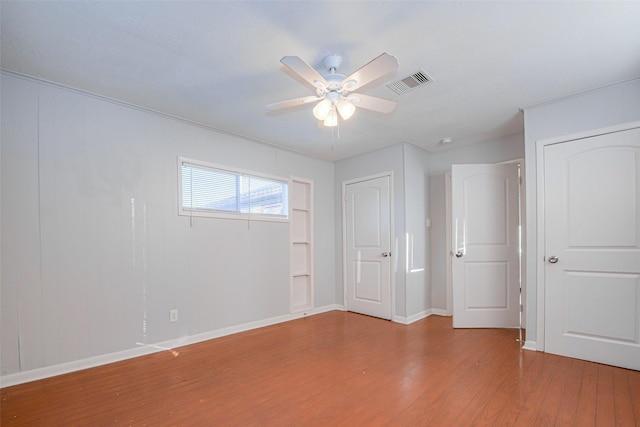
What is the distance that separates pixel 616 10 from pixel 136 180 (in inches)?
157

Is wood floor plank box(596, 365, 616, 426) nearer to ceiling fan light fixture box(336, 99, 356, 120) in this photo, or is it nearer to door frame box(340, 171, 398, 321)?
door frame box(340, 171, 398, 321)

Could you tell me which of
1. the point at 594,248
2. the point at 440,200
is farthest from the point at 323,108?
the point at 440,200

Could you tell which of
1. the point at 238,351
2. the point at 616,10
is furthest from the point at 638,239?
the point at 238,351

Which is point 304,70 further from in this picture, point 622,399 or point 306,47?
point 622,399

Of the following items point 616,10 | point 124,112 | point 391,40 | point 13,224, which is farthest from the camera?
point 124,112

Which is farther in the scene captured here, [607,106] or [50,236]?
[607,106]

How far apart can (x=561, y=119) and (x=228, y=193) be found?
3718 millimetres

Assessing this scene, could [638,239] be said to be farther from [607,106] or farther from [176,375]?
[176,375]

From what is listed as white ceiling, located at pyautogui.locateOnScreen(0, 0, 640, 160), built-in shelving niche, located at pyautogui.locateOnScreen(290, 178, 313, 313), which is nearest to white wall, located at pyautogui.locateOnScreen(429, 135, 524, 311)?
white ceiling, located at pyautogui.locateOnScreen(0, 0, 640, 160)

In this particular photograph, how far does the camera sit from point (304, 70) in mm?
1979

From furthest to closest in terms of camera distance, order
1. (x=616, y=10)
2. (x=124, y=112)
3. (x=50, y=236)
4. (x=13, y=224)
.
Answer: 1. (x=124, y=112)
2. (x=50, y=236)
3. (x=13, y=224)
4. (x=616, y=10)

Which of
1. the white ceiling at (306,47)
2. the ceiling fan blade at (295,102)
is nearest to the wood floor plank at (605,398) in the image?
the white ceiling at (306,47)

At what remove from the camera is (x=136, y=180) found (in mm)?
3123

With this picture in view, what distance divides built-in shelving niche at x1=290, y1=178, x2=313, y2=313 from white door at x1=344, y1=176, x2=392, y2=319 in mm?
637
